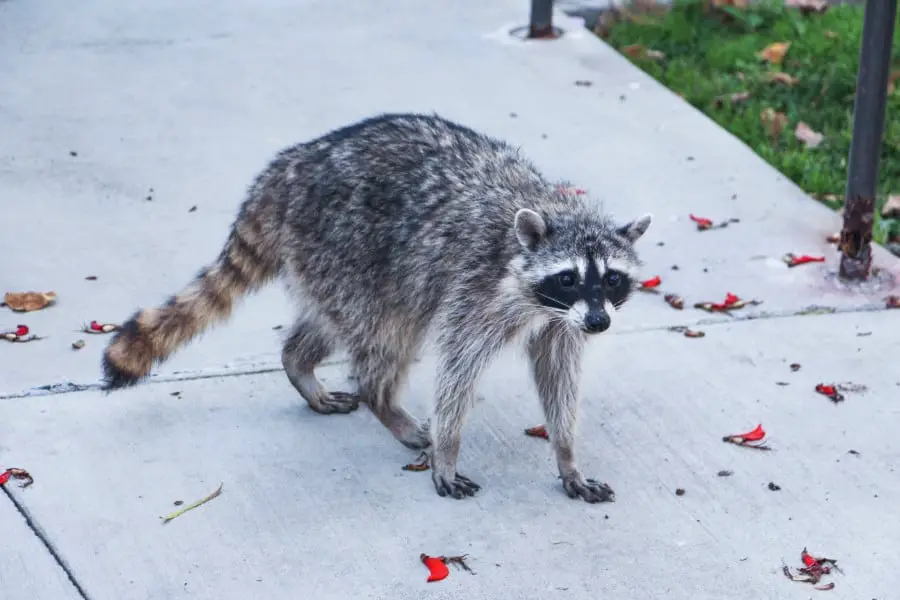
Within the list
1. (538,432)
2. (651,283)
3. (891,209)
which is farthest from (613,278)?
(891,209)

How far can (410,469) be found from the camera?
14.6 feet

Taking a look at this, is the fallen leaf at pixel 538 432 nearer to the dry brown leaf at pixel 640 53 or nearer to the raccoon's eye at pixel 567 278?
the raccoon's eye at pixel 567 278

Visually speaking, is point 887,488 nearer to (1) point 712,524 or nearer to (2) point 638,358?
(1) point 712,524

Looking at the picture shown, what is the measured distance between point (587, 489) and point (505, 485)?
249mm

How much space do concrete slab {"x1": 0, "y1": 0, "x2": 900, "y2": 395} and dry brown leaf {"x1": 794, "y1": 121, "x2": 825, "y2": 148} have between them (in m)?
0.38

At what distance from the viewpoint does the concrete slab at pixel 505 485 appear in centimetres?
390

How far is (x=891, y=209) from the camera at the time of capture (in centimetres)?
619

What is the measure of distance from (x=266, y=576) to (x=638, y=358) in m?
1.72

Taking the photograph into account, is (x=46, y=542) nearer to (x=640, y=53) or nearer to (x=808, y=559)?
(x=808, y=559)

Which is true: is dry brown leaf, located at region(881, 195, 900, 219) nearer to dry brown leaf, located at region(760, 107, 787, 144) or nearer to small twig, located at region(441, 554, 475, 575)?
dry brown leaf, located at region(760, 107, 787, 144)

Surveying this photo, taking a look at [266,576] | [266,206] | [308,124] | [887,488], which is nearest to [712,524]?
[887,488]

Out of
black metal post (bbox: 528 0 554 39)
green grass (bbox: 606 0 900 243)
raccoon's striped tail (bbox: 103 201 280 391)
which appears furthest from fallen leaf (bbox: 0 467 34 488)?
black metal post (bbox: 528 0 554 39)

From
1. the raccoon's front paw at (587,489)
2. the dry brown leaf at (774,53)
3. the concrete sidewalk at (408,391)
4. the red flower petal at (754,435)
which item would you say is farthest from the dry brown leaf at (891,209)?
the raccoon's front paw at (587,489)

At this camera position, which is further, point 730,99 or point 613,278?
point 730,99
